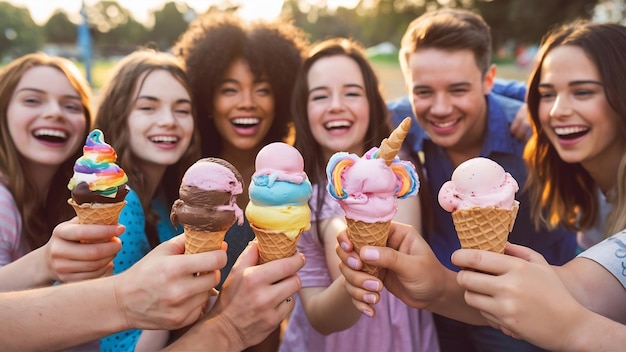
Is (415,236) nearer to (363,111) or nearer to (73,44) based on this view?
(363,111)

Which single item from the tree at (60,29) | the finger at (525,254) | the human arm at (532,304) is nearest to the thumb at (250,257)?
the human arm at (532,304)

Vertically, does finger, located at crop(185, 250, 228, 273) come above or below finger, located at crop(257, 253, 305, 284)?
above

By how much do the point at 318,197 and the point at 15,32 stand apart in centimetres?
6927

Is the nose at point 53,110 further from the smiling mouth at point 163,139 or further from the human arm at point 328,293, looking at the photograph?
the human arm at point 328,293

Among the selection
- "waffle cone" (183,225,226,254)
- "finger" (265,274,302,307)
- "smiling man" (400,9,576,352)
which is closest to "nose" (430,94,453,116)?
"smiling man" (400,9,576,352)

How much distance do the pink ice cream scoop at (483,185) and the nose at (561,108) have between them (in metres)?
1.39

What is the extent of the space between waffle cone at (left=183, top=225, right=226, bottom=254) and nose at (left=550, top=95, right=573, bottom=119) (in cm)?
241

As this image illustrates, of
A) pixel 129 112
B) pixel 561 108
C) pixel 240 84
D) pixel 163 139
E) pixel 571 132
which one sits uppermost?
pixel 240 84

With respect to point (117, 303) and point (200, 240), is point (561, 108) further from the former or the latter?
point (117, 303)

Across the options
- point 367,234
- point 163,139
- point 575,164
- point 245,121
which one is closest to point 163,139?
point 163,139

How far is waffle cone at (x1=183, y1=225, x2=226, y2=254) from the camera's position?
1896mm

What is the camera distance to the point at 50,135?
3.23 meters

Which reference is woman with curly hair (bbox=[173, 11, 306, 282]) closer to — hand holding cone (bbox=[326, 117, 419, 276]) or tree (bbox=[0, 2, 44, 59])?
hand holding cone (bbox=[326, 117, 419, 276])

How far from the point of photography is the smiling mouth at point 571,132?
3.03 meters
